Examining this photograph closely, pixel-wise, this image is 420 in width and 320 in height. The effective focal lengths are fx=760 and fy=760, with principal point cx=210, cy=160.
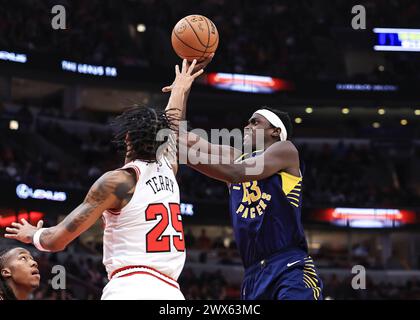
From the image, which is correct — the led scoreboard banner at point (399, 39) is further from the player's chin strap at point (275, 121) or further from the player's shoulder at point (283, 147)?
the player's shoulder at point (283, 147)

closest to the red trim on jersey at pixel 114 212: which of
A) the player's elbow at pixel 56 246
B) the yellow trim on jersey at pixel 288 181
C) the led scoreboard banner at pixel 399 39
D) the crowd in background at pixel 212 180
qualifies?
the player's elbow at pixel 56 246

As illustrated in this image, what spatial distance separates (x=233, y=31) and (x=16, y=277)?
2629cm

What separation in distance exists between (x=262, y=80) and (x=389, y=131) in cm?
598

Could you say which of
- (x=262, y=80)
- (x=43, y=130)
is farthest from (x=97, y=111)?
(x=262, y=80)

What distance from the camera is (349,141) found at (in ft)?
99.7

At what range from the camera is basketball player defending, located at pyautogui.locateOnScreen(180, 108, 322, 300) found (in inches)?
223

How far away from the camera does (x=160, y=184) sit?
183 inches

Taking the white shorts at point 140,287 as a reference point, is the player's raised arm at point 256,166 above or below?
above

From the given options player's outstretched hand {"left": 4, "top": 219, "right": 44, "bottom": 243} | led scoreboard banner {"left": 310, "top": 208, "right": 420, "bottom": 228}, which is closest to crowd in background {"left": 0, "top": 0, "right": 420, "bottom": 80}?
led scoreboard banner {"left": 310, "top": 208, "right": 420, "bottom": 228}

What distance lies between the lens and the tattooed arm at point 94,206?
14.6 feet

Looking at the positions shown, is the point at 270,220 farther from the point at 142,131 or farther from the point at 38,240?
the point at 38,240

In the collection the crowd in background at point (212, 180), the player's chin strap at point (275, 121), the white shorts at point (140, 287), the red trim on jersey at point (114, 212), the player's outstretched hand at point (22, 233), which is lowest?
the white shorts at point (140, 287)

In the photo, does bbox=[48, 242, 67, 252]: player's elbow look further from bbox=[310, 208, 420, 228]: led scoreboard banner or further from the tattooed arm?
bbox=[310, 208, 420, 228]: led scoreboard banner
